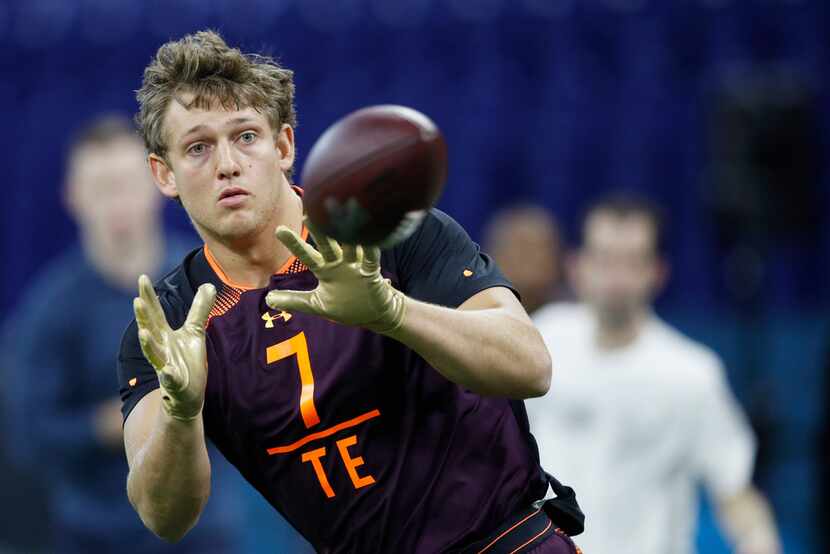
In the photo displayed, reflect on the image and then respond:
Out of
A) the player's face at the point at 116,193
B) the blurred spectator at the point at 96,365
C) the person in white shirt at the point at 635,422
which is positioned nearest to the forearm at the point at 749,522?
the person in white shirt at the point at 635,422

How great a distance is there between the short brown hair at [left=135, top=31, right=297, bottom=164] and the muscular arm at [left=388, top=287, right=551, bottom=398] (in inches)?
28.1

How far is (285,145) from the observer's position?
153 inches

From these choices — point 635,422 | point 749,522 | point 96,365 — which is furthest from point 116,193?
point 749,522

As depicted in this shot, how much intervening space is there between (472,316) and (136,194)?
4680 millimetres

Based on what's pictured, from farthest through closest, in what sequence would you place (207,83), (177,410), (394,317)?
(207,83) → (177,410) → (394,317)

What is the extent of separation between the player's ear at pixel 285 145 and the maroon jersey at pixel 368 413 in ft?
0.81

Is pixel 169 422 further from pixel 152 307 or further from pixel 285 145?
pixel 285 145

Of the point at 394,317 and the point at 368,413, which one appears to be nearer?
the point at 394,317

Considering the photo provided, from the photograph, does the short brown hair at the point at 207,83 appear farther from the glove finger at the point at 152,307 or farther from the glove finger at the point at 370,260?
the glove finger at the point at 370,260

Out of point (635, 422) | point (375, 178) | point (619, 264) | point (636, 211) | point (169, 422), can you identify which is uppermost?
point (375, 178)

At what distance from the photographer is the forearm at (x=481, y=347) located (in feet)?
10.9

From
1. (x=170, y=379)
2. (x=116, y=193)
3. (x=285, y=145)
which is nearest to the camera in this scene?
(x=170, y=379)

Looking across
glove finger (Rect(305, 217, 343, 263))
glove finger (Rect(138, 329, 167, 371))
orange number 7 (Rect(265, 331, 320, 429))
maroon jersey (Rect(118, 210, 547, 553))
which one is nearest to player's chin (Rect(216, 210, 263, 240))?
maroon jersey (Rect(118, 210, 547, 553))

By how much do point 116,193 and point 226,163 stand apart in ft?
14.1
